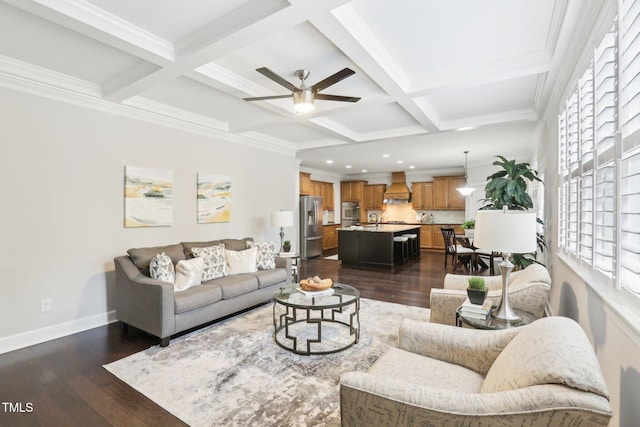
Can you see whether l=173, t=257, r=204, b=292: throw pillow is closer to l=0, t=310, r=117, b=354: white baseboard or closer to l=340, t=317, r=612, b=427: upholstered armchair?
l=0, t=310, r=117, b=354: white baseboard

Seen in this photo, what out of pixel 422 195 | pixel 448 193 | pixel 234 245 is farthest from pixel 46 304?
pixel 448 193

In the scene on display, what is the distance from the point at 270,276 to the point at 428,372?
9.46 feet

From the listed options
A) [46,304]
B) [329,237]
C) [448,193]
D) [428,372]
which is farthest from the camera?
[329,237]

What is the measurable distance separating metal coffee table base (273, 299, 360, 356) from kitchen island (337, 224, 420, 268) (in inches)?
131

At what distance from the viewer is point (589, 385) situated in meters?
0.95

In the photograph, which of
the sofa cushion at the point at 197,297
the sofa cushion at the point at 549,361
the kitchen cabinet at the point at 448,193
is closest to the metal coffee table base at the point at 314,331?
the sofa cushion at the point at 197,297

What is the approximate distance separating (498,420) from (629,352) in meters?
0.87

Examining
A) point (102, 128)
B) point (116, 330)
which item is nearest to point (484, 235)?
point (116, 330)

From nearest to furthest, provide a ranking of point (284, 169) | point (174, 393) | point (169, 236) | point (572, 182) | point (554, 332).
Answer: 1. point (554, 332)
2. point (174, 393)
3. point (572, 182)
4. point (169, 236)
5. point (284, 169)

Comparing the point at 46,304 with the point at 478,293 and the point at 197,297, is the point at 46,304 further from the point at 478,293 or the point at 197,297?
the point at 478,293

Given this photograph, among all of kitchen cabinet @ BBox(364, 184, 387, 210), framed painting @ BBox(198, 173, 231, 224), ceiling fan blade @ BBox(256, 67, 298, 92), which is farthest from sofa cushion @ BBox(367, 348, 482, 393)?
kitchen cabinet @ BBox(364, 184, 387, 210)

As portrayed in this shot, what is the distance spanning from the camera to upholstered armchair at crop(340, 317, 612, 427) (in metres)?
0.95

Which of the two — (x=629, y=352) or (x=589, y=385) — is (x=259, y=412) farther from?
(x=629, y=352)

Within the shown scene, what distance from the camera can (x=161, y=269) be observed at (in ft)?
10.9
